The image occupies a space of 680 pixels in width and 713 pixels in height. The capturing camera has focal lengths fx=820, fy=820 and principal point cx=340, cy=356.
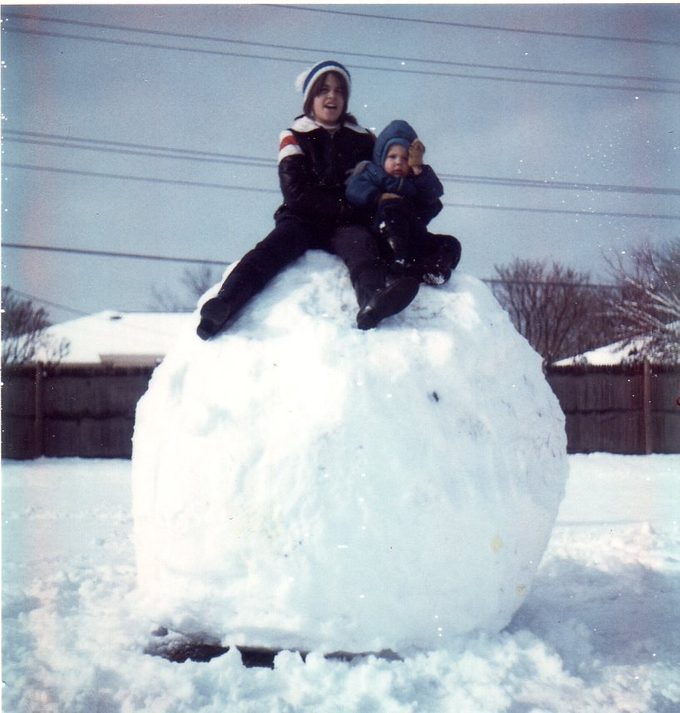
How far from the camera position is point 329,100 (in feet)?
13.6

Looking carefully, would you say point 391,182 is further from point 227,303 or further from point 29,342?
point 29,342

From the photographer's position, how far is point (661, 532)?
6160mm

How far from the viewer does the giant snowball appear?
3004 millimetres

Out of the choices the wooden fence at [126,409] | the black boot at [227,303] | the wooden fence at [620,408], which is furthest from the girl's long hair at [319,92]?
the wooden fence at [620,408]

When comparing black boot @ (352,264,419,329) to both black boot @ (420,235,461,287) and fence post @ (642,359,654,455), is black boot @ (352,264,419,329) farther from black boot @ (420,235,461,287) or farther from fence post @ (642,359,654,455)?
fence post @ (642,359,654,455)

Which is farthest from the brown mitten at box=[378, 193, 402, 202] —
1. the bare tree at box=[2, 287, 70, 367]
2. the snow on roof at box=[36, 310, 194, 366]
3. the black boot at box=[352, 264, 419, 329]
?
the snow on roof at box=[36, 310, 194, 366]

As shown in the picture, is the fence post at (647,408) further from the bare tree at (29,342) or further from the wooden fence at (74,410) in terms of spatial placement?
the bare tree at (29,342)

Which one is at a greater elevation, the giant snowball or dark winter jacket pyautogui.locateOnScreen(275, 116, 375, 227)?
dark winter jacket pyautogui.locateOnScreen(275, 116, 375, 227)

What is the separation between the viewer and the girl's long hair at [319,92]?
4.17 metres

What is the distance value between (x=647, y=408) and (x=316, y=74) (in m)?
10.8

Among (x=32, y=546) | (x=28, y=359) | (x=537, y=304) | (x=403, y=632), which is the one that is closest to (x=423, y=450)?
(x=403, y=632)

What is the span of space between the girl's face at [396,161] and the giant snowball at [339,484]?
74 cm

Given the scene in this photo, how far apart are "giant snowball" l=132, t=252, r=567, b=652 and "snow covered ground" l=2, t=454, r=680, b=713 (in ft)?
0.62

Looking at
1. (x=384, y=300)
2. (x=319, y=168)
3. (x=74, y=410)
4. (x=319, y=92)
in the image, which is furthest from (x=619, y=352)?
(x=384, y=300)
